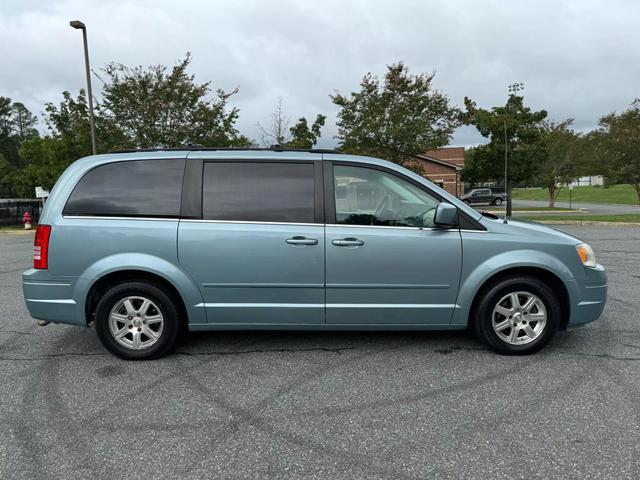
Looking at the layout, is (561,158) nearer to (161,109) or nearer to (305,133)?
(305,133)

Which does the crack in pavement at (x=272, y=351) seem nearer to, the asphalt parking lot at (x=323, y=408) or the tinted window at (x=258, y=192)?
the asphalt parking lot at (x=323, y=408)

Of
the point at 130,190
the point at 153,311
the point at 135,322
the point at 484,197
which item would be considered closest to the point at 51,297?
the point at 135,322

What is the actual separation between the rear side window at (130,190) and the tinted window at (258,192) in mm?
299

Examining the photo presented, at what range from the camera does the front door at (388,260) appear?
3.77 meters

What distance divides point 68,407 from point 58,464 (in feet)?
2.39

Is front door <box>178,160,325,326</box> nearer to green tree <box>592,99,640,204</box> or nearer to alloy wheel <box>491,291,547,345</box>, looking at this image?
alloy wheel <box>491,291,547,345</box>

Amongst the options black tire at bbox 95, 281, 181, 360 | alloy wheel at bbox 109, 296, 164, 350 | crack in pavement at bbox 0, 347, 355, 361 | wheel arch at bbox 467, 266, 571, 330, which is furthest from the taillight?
wheel arch at bbox 467, 266, 571, 330

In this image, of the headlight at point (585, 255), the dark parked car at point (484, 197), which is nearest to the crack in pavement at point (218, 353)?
the headlight at point (585, 255)

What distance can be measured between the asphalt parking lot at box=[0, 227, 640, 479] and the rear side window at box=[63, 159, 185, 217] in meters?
1.33

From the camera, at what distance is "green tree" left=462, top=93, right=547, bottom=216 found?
26.9 meters

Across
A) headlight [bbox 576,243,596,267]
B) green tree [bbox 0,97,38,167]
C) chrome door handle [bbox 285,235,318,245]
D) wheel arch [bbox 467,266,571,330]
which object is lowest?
wheel arch [bbox 467,266,571,330]

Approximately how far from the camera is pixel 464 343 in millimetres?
4238

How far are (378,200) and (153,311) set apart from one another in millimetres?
2217

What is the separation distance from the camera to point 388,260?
3764 mm
